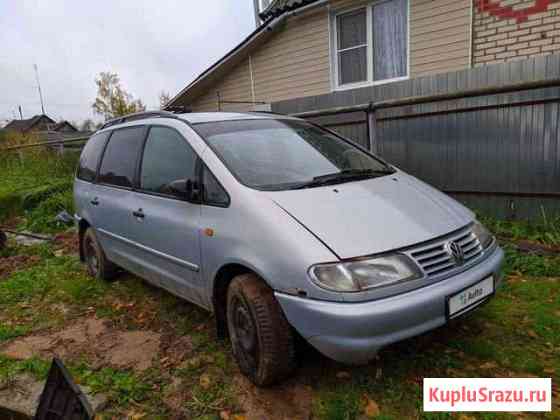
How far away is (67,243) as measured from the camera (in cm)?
642

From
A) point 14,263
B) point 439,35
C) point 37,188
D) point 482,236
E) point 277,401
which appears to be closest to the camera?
point 277,401

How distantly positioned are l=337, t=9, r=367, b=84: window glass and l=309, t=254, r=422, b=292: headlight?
712 cm

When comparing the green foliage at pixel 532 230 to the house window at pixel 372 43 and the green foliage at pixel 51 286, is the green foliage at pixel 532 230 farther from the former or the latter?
the green foliage at pixel 51 286

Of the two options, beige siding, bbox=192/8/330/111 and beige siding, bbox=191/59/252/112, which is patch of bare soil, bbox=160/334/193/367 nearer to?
beige siding, bbox=192/8/330/111

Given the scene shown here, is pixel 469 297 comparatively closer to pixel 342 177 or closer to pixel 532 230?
pixel 342 177

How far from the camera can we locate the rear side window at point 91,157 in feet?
14.4

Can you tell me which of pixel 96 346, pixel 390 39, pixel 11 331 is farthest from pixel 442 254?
pixel 390 39

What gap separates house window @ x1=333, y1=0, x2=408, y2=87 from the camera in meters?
7.84

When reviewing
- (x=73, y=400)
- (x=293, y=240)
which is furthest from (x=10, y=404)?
(x=293, y=240)

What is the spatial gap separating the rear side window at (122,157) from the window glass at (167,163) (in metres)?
0.21

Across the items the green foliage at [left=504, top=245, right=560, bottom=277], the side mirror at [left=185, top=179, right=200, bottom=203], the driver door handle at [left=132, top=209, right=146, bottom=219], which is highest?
the side mirror at [left=185, top=179, right=200, bottom=203]

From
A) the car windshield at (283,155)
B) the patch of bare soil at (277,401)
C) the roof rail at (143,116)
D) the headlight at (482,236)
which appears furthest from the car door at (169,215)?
the headlight at (482,236)

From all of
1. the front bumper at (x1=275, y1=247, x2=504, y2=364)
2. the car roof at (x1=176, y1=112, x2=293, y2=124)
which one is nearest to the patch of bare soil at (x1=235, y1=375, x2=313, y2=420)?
the front bumper at (x1=275, y1=247, x2=504, y2=364)

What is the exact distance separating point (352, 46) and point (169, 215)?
6929 mm
